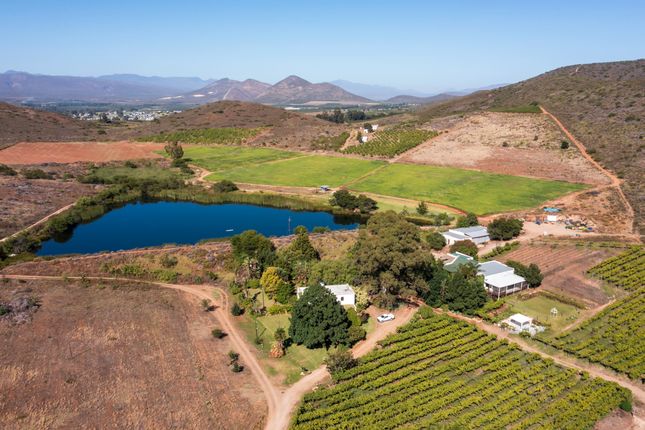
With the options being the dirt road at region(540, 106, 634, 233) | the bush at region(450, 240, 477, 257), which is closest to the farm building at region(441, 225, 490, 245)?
the bush at region(450, 240, 477, 257)

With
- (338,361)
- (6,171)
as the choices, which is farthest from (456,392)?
(6,171)

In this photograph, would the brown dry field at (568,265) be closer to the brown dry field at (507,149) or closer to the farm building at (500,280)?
the farm building at (500,280)

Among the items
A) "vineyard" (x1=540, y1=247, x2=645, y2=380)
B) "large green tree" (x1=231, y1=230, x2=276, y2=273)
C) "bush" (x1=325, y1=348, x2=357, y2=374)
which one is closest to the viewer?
"bush" (x1=325, y1=348, x2=357, y2=374)

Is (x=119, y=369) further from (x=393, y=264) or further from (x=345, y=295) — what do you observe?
(x=393, y=264)

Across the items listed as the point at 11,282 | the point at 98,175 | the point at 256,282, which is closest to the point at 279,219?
the point at 256,282

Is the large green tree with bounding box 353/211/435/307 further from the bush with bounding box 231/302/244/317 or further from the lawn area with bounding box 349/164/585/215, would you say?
the lawn area with bounding box 349/164/585/215

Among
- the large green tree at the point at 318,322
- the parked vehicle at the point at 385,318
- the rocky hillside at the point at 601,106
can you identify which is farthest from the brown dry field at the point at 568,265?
the large green tree at the point at 318,322
